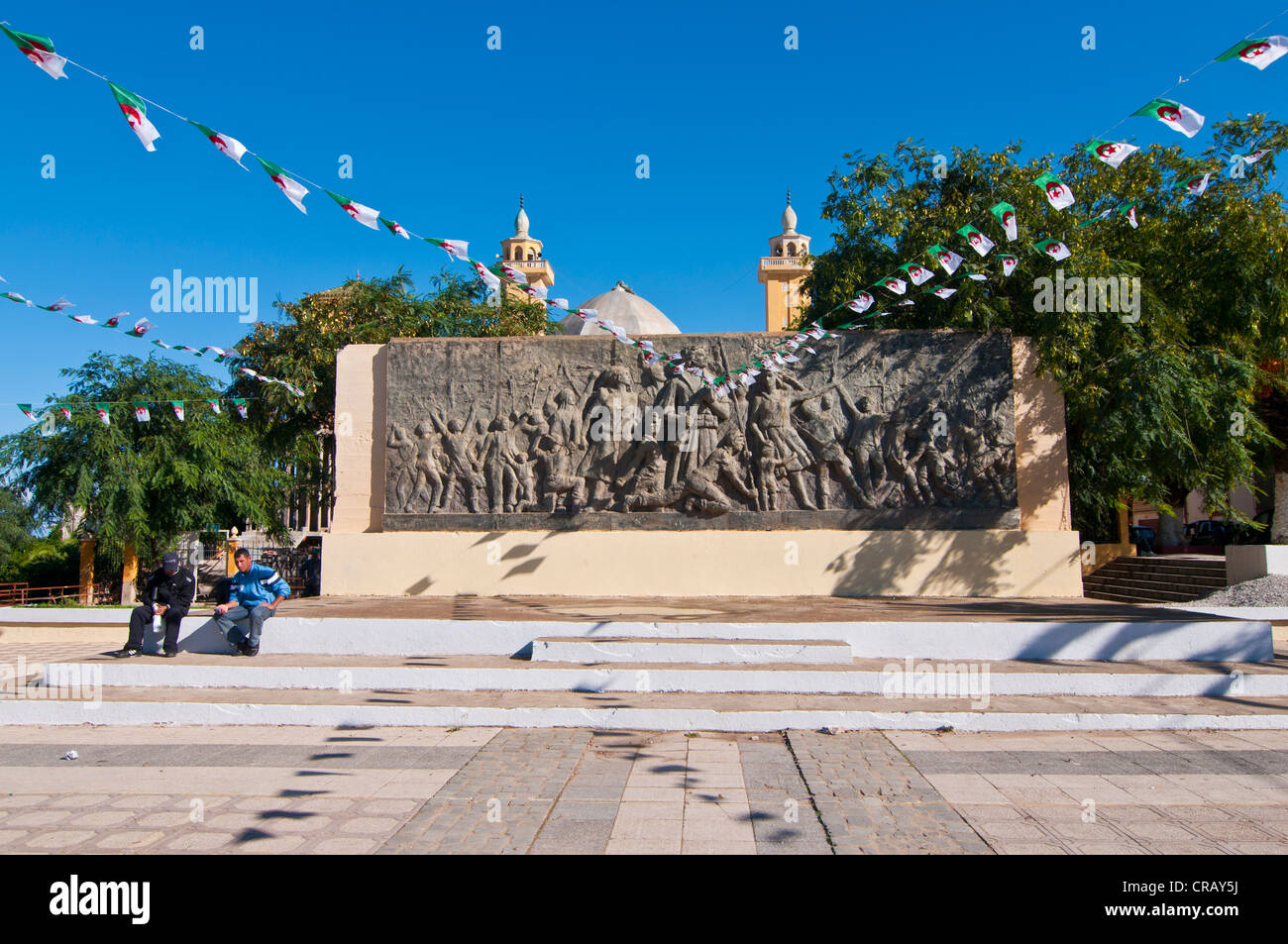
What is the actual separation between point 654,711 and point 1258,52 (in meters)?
7.01

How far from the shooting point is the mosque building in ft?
127

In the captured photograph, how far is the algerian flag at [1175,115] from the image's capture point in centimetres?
720

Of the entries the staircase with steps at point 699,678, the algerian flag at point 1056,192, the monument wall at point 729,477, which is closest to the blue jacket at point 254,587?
the staircase with steps at point 699,678

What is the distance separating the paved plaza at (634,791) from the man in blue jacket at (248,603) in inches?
69.4

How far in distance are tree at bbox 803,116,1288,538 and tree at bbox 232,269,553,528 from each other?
39.8 ft

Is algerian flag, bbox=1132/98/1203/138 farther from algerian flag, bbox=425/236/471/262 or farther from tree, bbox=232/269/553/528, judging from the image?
tree, bbox=232/269/553/528

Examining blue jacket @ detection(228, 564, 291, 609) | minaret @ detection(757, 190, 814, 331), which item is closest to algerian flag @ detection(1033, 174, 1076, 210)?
blue jacket @ detection(228, 564, 291, 609)

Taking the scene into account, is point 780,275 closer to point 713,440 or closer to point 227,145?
point 713,440

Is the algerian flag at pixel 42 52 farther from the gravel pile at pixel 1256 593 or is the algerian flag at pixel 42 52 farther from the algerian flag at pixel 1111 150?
the gravel pile at pixel 1256 593

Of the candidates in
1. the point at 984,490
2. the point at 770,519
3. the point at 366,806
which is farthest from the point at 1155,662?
the point at 366,806

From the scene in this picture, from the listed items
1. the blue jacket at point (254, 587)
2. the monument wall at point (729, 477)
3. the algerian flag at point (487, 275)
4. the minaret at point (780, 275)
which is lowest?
the blue jacket at point (254, 587)

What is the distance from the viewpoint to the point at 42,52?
562cm

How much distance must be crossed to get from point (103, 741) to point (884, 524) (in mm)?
9703
